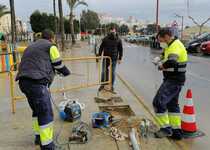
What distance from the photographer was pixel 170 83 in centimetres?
553

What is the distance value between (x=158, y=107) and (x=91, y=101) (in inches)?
117

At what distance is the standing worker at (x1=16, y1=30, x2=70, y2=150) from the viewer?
457cm

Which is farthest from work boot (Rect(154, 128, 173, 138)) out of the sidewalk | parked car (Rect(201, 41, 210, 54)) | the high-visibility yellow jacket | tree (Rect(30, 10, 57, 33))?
tree (Rect(30, 10, 57, 33))

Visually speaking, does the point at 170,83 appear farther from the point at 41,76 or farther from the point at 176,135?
the point at 41,76

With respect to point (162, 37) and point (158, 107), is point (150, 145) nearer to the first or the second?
point (158, 107)

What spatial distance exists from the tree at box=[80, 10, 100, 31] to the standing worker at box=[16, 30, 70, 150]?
94538 millimetres

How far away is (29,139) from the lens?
17.9ft

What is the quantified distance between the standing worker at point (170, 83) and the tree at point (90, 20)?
93.8m

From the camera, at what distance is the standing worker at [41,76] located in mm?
4570

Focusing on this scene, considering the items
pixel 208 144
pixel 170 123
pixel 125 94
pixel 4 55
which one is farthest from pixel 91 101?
pixel 4 55

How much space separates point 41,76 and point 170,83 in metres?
2.25

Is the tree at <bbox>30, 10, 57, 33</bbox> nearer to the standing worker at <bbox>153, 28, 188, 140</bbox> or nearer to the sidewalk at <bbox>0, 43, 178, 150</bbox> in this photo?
the sidewalk at <bbox>0, 43, 178, 150</bbox>

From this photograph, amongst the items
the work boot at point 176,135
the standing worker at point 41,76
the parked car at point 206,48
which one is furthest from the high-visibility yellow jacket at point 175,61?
the parked car at point 206,48

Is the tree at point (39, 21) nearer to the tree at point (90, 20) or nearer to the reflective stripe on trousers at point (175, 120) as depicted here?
the tree at point (90, 20)
